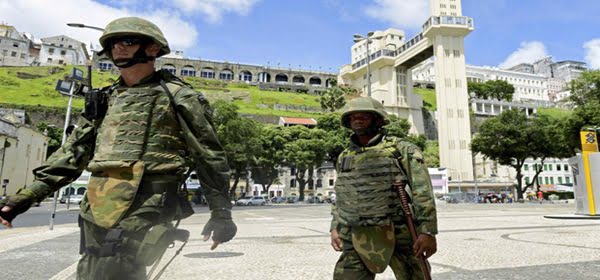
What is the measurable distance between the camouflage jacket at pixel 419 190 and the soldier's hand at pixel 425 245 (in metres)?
0.04

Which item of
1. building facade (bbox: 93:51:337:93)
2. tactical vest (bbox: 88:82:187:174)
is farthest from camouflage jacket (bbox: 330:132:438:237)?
building facade (bbox: 93:51:337:93)

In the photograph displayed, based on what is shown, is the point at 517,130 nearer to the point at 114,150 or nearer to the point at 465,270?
the point at 465,270

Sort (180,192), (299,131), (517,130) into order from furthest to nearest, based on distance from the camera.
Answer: (299,131) < (517,130) < (180,192)

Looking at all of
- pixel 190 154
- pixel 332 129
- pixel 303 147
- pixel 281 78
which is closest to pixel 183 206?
pixel 190 154

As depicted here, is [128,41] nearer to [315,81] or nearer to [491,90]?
[491,90]

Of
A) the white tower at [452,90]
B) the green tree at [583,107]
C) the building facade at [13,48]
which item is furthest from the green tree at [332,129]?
the building facade at [13,48]

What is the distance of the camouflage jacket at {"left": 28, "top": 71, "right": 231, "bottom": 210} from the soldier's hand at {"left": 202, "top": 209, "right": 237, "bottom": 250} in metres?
0.04

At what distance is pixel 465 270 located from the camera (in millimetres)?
5152

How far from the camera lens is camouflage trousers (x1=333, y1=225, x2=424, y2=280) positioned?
9.61ft

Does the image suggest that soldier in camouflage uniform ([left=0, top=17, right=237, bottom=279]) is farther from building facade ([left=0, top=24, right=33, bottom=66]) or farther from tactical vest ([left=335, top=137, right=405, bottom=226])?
building facade ([left=0, top=24, right=33, bottom=66])

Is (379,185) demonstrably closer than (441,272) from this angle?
Yes

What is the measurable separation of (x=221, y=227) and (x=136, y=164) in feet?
1.90

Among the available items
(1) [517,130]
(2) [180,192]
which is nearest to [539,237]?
(2) [180,192]

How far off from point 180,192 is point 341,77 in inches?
3185
